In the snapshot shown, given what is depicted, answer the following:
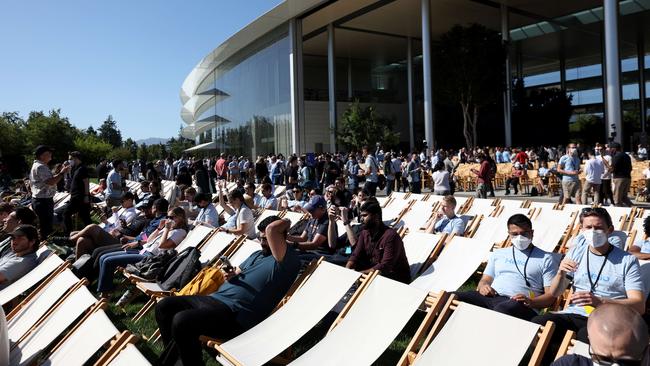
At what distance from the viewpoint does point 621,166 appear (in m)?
10.5

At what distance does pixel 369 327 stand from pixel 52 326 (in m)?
2.30

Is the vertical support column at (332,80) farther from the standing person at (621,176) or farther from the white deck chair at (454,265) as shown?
the white deck chair at (454,265)

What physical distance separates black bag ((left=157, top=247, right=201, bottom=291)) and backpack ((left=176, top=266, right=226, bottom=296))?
0.44 m

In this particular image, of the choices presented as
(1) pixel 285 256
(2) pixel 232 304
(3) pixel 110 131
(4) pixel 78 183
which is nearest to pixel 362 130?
(4) pixel 78 183

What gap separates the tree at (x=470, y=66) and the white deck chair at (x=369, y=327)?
2672cm

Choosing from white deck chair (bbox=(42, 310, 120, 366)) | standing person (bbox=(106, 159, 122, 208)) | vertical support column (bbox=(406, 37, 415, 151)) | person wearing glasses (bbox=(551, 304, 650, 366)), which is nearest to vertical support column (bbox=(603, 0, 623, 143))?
vertical support column (bbox=(406, 37, 415, 151))

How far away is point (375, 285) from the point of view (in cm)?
351

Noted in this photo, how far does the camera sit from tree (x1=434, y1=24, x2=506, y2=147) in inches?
1102

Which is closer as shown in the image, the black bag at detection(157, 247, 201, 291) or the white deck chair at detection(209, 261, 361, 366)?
the white deck chair at detection(209, 261, 361, 366)

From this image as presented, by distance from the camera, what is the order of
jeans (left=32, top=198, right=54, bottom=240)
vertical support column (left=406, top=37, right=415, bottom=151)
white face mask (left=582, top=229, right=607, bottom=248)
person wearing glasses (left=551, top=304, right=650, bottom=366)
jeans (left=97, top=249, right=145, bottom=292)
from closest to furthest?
person wearing glasses (left=551, top=304, right=650, bottom=366) → white face mask (left=582, top=229, right=607, bottom=248) → jeans (left=97, top=249, right=145, bottom=292) → jeans (left=32, top=198, right=54, bottom=240) → vertical support column (left=406, top=37, right=415, bottom=151)

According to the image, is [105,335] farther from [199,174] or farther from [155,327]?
[199,174]

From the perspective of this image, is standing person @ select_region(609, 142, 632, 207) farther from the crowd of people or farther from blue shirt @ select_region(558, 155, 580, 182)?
the crowd of people

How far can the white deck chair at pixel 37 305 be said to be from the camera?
13.0 feet

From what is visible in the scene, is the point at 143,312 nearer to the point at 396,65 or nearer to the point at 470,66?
the point at 470,66
